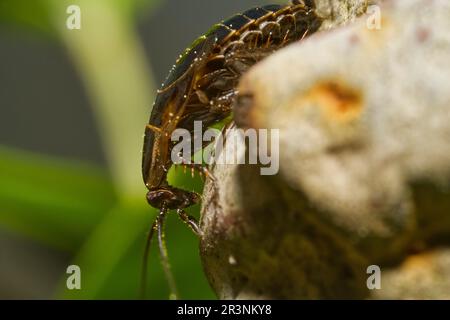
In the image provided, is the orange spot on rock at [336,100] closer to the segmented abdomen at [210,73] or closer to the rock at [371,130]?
the rock at [371,130]

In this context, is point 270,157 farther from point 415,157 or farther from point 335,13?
point 335,13

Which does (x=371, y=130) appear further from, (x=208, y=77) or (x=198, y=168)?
(x=208, y=77)

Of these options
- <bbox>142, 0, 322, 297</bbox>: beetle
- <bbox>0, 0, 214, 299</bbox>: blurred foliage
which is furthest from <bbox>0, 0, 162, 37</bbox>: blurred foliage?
<bbox>142, 0, 322, 297</bbox>: beetle

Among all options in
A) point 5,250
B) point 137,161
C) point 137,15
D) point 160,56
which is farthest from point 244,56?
point 160,56

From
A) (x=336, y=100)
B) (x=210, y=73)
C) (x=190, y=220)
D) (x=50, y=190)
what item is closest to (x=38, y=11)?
(x=50, y=190)

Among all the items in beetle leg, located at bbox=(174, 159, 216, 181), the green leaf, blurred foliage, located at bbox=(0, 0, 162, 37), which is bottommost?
beetle leg, located at bbox=(174, 159, 216, 181)

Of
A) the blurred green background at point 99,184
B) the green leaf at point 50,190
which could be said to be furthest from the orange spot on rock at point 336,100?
the green leaf at point 50,190

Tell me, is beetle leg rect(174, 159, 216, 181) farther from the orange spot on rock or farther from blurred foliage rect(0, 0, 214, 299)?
the orange spot on rock

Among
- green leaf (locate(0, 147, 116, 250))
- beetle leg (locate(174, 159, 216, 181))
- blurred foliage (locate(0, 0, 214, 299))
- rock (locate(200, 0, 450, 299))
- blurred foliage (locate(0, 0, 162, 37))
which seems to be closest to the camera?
rock (locate(200, 0, 450, 299))
